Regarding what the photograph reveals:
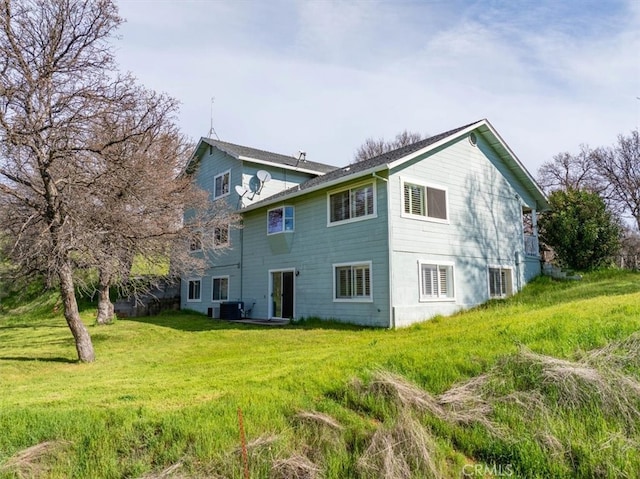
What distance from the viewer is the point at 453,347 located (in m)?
6.71

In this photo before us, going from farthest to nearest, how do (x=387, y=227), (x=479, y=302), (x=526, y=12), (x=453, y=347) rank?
(x=479, y=302) < (x=387, y=227) < (x=526, y=12) < (x=453, y=347)

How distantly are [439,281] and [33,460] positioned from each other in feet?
38.7

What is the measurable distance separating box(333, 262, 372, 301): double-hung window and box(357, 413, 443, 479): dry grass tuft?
8497mm

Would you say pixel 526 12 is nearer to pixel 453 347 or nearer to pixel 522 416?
pixel 453 347

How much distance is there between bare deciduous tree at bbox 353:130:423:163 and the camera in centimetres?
3825

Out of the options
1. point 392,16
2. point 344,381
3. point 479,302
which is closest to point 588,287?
point 479,302

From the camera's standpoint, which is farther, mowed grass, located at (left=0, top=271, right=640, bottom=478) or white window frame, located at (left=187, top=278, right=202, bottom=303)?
white window frame, located at (left=187, top=278, right=202, bottom=303)

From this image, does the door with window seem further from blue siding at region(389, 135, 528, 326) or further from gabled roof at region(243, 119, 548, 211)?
blue siding at region(389, 135, 528, 326)

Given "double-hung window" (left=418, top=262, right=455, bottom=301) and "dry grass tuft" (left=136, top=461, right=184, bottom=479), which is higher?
"double-hung window" (left=418, top=262, right=455, bottom=301)

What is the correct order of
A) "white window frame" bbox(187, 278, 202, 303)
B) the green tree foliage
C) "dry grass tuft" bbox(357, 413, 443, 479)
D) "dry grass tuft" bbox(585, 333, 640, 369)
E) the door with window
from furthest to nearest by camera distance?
"white window frame" bbox(187, 278, 202, 303)
the green tree foliage
the door with window
"dry grass tuft" bbox(585, 333, 640, 369)
"dry grass tuft" bbox(357, 413, 443, 479)

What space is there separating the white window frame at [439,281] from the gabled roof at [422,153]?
3325mm

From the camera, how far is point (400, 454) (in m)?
4.14

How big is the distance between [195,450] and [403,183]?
34.4 feet

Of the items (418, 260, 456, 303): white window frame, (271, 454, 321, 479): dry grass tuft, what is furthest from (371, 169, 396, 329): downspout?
(271, 454, 321, 479): dry grass tuft
